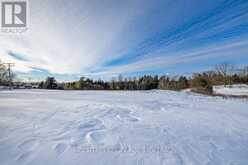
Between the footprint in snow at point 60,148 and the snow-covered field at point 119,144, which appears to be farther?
the footprint in snow at point 60,148

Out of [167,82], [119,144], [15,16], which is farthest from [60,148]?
[167,82]

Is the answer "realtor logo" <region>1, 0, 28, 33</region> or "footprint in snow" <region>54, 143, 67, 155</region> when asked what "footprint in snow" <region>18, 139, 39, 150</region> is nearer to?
"footprint in snow" <region>54, 143, 67, 155</region>

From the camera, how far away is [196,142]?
2.43m

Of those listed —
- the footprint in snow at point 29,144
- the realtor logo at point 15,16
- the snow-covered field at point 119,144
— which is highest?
the realtor logo at point 15,16

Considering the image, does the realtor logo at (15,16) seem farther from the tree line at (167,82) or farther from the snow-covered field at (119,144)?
the tree line at (167,82)

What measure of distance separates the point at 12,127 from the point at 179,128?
3088 mm

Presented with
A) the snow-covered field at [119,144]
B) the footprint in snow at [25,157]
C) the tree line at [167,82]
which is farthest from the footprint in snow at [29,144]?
the tree line at [167,82]

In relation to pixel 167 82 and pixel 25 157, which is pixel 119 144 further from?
pixel 167 82

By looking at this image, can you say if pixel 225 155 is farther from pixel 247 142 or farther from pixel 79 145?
pixel 79 145

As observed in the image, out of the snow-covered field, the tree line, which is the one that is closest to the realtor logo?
the snow-covered field

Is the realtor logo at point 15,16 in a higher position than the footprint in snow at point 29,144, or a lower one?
higher

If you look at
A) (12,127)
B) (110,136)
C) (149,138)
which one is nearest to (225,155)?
(149,138)

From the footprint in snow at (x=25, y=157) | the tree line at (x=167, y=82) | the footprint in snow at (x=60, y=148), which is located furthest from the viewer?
the tree line at (x=167, y=82)

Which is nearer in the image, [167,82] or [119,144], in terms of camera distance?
[119,144]
